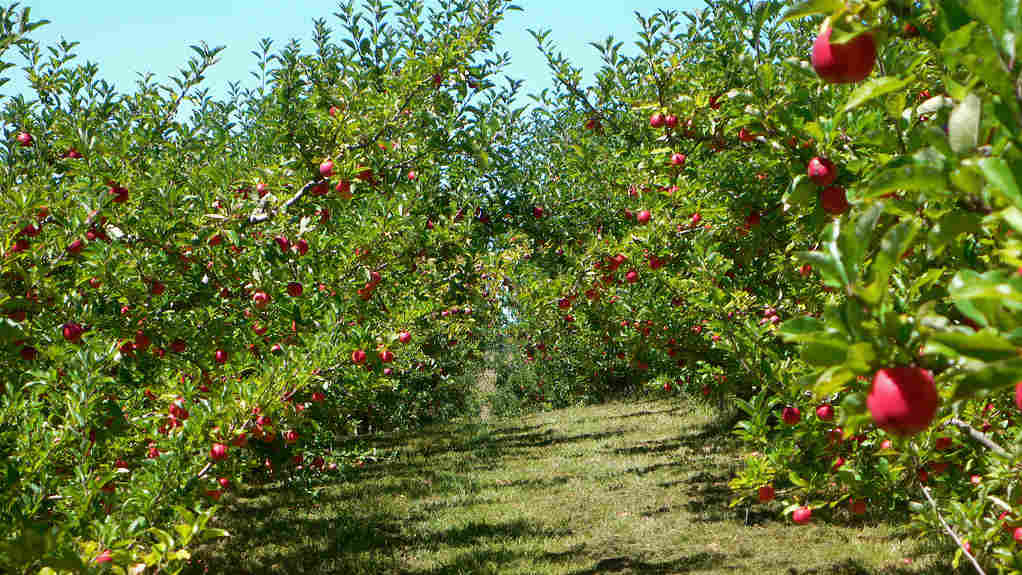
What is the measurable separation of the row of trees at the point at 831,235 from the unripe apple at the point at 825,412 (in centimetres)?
8

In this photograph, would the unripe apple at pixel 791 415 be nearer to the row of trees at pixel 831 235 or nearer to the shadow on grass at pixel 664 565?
the row of trees at pixel 831 235

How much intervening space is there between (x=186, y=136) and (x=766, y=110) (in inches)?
154

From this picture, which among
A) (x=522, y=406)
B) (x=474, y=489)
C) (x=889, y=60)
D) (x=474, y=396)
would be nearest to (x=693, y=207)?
(x=889, y=60)

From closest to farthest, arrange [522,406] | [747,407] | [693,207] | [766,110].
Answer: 1. [766,110]
2. [747,407]
3. [693,207]
4. [522,406]

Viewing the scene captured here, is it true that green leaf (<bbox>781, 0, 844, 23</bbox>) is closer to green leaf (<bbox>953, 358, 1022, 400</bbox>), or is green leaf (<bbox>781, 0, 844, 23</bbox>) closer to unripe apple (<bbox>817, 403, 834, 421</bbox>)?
green leaf (<bbox>953, 358, 1022, 400</bbox>)

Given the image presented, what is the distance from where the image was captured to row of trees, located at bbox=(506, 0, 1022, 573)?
1.12m

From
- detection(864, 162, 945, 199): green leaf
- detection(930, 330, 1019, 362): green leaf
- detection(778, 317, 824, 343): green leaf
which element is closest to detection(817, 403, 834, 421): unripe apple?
detection(778, 317, 824, 343): green leaf

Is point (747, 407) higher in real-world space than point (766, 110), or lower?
lower

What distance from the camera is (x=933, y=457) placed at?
314 cm

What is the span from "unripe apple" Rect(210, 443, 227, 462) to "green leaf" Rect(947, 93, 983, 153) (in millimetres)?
3446

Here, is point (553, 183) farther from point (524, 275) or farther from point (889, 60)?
point (889, 60)

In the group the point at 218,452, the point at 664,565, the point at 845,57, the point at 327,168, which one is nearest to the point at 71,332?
the point at 218,452

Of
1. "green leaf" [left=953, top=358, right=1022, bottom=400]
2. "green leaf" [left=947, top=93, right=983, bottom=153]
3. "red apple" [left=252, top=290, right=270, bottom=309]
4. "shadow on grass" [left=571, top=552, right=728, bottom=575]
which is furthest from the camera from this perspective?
"shadow on grass" [left=571, top=552, right=728, bottom=575]

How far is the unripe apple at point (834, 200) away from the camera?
7.37 feet
